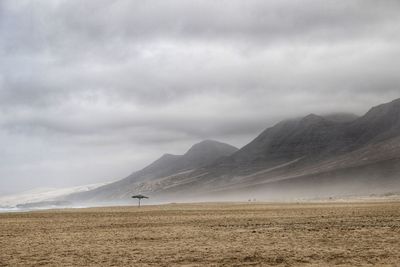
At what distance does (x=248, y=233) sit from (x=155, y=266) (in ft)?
36.9

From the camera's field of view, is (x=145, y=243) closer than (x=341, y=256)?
No

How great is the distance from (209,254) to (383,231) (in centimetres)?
1117

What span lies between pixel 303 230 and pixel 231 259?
10.9 m

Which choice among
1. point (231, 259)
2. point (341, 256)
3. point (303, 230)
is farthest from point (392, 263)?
point (303, 230)

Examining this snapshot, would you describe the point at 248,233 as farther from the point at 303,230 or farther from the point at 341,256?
the point at 341,256

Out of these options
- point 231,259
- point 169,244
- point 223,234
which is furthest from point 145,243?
point 231,259

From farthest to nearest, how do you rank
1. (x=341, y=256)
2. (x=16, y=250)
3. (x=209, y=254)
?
(x=16, y=250) → (x=209, y=254) → (x=341, y=256)

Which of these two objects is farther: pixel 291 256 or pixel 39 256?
pixel 39 256

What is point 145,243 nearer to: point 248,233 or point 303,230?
point 248,233

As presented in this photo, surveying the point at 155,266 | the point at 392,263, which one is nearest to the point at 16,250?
the point at 155,266

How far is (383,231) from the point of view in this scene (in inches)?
1061

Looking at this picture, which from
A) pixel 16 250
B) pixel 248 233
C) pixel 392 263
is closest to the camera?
pixel 392 263

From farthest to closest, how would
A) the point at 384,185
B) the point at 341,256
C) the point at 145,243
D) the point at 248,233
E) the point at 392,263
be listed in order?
the point at 384,185, the point at 248,233, the point at 145,243, the point at 341,256, the point at 392,263

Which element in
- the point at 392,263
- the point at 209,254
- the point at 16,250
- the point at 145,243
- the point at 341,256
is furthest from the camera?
the point at 145,243
